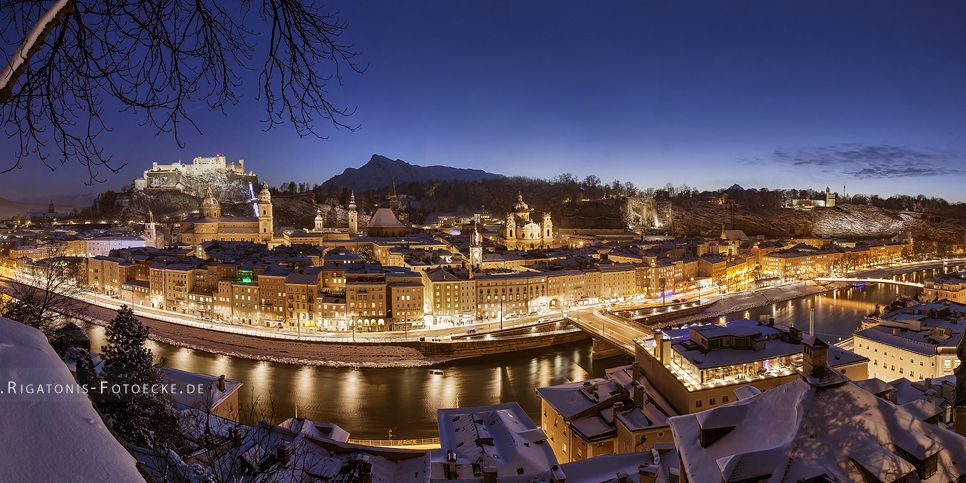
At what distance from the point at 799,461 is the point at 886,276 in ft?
113

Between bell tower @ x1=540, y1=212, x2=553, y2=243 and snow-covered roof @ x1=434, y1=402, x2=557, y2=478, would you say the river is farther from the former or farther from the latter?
bell tower @ x1=540, y1=212, x2=553, y2=243

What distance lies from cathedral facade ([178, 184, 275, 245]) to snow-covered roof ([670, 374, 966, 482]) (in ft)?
110

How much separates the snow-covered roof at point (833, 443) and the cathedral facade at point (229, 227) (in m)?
33.4

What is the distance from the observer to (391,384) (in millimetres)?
12961

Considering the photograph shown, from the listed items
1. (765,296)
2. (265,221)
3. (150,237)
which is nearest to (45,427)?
(765,296)

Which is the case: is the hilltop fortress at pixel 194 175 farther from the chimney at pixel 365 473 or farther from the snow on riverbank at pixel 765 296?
the chimney at pixel 365 473

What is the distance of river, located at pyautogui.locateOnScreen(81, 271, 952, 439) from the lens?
1061cm

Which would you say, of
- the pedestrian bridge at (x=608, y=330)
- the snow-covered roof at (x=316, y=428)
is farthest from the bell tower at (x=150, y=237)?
the snow-covered roof at (x=316, y=428)

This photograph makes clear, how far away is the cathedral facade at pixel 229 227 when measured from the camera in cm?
3300

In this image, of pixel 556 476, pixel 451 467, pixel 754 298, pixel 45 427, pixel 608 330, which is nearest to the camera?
pixel 45 427

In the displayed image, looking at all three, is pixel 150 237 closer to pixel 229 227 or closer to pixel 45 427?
pixel 229 227

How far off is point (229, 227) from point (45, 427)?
36773 mm

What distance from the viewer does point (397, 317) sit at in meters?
18.2

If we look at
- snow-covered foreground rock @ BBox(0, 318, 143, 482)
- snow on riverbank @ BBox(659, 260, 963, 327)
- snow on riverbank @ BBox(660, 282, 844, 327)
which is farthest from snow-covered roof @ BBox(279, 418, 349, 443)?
snow on riverbank @ BBox(660, 282, 844, 327)
